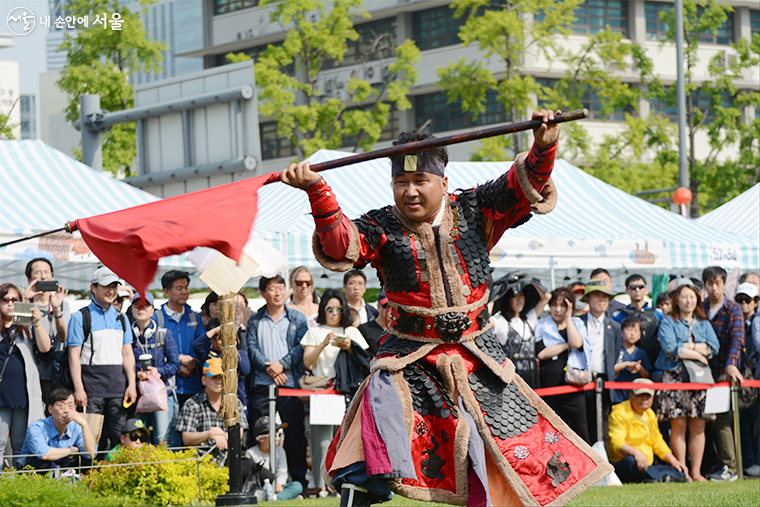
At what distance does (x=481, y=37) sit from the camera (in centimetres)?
2378

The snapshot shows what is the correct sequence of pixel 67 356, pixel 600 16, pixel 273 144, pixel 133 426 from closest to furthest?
pixel 133 426 → pixel 67 356 → pixel 600 16 → pixel 273 144

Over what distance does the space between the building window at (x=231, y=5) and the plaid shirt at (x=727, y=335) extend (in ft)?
110

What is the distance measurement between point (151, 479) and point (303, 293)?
8.69ft

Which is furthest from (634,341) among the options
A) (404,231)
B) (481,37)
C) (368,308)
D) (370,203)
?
(481,37)

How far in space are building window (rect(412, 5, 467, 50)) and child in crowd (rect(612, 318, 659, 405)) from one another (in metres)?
27.2

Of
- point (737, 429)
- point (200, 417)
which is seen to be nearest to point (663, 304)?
point (737, 429)

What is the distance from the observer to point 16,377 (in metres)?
7.87

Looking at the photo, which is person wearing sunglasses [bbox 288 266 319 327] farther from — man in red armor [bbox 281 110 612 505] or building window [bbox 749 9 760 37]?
building window [bbox 749 9 760 37]

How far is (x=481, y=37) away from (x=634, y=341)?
51.2ft

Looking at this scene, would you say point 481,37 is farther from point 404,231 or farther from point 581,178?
point 404,231

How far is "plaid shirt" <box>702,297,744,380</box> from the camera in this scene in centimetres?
924

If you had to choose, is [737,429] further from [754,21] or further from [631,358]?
[754,21]

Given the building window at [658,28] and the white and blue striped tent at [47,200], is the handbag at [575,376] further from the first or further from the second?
the building window at [658,28]

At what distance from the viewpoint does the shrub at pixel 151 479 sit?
7129mm
